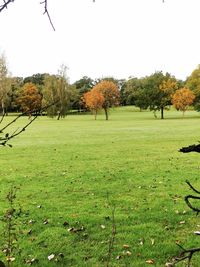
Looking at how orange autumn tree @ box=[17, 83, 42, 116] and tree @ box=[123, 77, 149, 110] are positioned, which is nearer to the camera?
orange autumn tree @ box=[17, 83, 42, 116]

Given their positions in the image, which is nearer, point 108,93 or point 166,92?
point 166,92

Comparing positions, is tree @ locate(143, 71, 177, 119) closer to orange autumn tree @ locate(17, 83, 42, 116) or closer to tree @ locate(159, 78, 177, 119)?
tree @ locate(159, 78, 177, 119)

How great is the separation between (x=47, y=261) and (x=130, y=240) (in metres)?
1.63

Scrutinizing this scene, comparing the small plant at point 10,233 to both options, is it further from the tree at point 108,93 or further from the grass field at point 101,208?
the tree at point 108,93

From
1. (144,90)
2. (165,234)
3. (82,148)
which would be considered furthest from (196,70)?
(165,234)

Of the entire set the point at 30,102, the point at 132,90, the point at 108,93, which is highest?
the point at 132,90

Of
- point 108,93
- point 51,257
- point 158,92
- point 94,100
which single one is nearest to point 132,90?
point 108,93

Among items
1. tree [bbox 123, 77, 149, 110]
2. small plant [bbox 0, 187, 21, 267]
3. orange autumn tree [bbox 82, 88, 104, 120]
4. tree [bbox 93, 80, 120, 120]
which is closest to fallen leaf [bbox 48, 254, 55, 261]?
small plant [bbox 0, 187, 21, 267]

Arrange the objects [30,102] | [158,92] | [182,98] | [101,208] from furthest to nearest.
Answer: [158,92] < [182,98] < [101,208] < [30,102]

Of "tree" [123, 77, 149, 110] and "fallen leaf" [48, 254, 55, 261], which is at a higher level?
"tree" [123, 77, 149, 110]

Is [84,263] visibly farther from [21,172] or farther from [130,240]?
[21,172]

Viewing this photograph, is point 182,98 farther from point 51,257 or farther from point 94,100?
point 51,257

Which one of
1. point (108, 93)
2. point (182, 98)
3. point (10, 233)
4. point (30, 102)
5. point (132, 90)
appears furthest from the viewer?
point (132, 90)

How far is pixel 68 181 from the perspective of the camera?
545 inches
